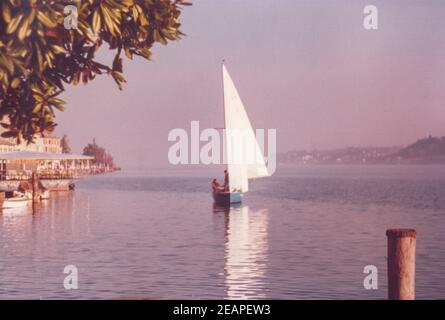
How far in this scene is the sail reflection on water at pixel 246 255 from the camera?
29.7m

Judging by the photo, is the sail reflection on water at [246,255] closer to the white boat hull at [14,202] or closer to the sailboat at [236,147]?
the sailboat at [236,147]

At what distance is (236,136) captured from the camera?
223ft

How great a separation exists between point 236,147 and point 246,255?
1025 inches

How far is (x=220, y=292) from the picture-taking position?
29000 mm

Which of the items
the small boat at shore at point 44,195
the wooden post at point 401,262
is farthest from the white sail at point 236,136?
the wooden post at point 401,262

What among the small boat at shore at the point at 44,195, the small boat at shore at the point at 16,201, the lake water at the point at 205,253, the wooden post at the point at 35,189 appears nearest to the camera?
the lake water at the point at 205,253

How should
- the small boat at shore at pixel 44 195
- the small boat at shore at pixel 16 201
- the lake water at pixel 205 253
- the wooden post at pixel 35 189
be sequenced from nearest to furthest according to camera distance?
the lake water at pixel 205 253
the small boat at shore at pixel 16 201
the wooden post at pixel 35 189
the small boat at shore at pixel 44 195

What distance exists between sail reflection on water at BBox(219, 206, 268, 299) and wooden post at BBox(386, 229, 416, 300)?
12.3 metres

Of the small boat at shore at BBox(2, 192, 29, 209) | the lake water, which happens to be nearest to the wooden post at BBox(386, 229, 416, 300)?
the lake water

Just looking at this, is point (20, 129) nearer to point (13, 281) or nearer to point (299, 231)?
point (13, 281)

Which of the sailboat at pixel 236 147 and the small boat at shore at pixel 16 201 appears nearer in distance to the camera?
the sailboat at pixel 236 147

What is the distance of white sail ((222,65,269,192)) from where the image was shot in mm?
67625

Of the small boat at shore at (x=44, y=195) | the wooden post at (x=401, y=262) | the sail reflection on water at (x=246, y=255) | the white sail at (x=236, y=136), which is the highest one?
the white sail at (x=236, y=136)

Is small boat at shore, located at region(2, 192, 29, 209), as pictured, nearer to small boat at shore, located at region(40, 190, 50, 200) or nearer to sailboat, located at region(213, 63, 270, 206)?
small boat at shore, located at region(40, 190, 50, 200)
